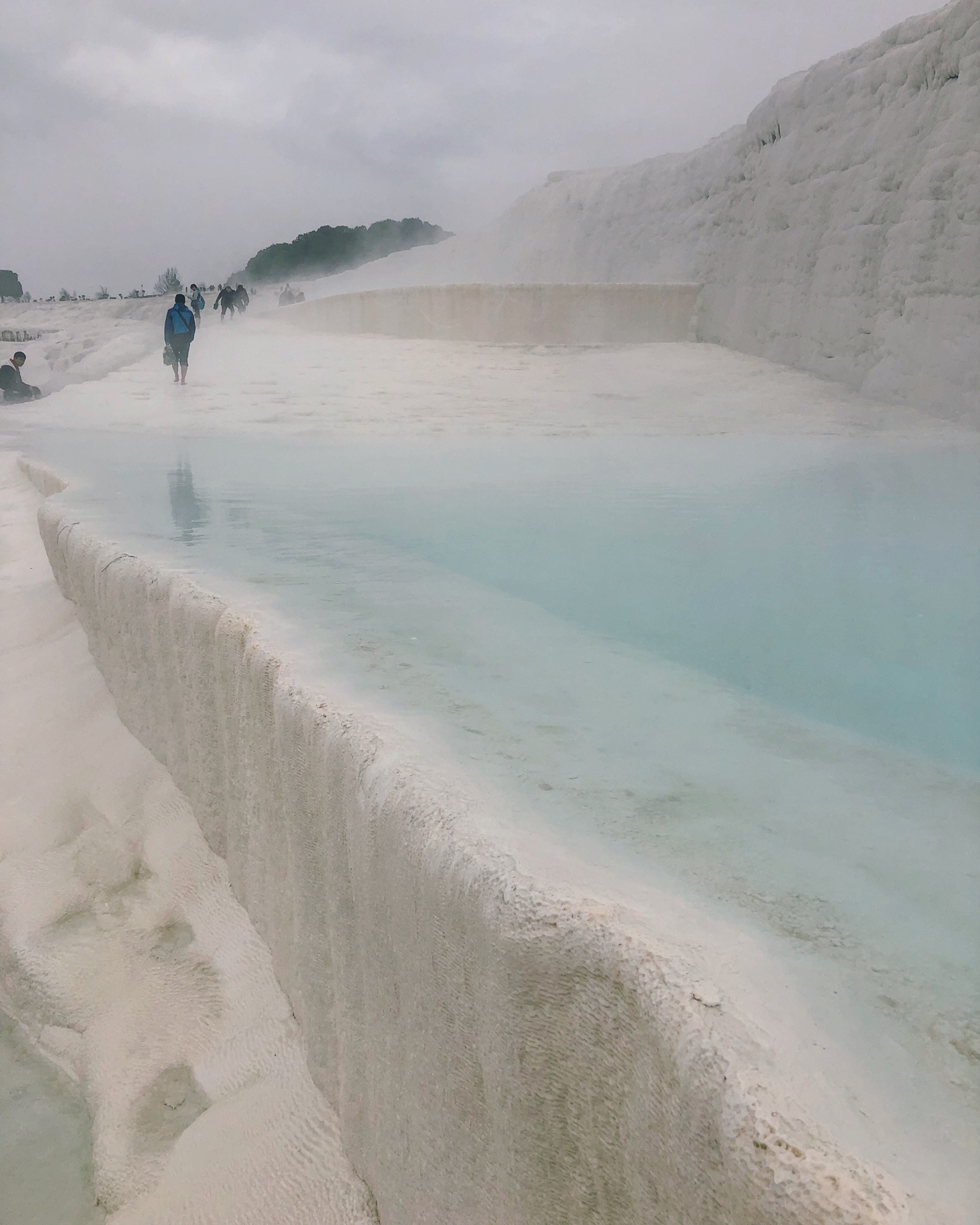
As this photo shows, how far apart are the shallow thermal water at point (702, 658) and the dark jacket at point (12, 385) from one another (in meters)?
7.63

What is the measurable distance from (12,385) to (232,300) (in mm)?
9963

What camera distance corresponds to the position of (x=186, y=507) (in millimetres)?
3258

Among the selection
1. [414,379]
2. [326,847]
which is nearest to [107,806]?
[326,847]

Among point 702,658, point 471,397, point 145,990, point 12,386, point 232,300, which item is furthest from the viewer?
point 232,300

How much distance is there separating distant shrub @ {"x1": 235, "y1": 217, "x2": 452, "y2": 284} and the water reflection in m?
34.7

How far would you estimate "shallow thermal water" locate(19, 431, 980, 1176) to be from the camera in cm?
93

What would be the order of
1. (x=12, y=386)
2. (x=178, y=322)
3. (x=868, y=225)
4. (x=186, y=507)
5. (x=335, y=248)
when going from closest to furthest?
(x=186, y=507) → (x=868, y=225) → (x=178, y=322) → (x=12, y=386) → (x=335, y=248)

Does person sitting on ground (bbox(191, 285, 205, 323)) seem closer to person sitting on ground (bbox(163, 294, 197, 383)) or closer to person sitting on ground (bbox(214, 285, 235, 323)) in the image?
person sitting on ground (bbox(214, 285, 235, 323))

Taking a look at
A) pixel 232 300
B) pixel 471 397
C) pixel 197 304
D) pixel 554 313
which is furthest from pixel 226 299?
pixel 471 397

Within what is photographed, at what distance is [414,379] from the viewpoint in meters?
8.43

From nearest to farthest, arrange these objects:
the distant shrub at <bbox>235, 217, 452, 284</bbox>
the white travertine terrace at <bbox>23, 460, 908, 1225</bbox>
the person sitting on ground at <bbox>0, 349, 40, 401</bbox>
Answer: the white travertine terrace at <bbox>23, 460, 908, 1225</bbox>, the person sitting on ground at <bbox>0, 349, 40, 401</bbox>, the distant shrub at <bbox>235, 217, 452, 284</bbox>

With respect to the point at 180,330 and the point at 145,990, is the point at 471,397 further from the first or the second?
the point at 145,990

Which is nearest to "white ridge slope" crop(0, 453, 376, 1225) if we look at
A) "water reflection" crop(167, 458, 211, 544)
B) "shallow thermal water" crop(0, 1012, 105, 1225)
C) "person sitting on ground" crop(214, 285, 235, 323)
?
"shallow thermal water" crop(0, 1012, 105, 1225)

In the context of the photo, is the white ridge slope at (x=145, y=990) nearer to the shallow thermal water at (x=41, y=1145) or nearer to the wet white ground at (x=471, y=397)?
the shallow thermal water at (x=41, y=1145)
